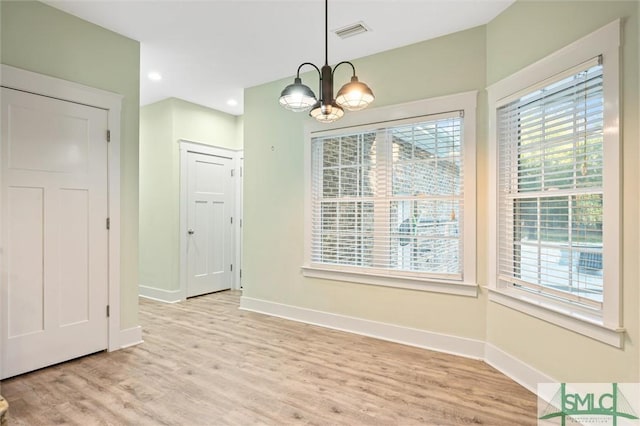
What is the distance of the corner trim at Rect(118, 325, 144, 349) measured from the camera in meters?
3.26

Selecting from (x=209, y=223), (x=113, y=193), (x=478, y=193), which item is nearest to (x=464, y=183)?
(x=478, y=193)

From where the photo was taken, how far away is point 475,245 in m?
3.07

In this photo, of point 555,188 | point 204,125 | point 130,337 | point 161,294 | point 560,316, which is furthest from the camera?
point 204,125

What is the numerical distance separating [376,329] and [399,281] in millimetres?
556

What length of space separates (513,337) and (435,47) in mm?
2555

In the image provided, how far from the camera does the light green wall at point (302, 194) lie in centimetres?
315

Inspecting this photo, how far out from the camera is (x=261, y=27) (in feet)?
10.2

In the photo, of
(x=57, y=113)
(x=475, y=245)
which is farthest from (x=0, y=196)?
(x=475, y=245)

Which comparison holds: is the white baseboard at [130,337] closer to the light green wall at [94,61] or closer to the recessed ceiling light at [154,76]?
the light green wall at [94,61]

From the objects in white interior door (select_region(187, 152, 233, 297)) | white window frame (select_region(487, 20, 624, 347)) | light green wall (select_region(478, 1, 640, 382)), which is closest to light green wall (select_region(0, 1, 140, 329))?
white interior door (select_region(187, 152, 233, 297))

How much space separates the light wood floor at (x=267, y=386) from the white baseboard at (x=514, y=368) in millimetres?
75

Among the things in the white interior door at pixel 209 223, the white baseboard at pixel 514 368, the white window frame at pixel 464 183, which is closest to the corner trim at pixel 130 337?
the white interior door at pixel 209 223

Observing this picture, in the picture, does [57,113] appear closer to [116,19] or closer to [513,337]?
[116,19]

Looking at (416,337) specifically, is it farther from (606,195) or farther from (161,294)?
(161,294)
